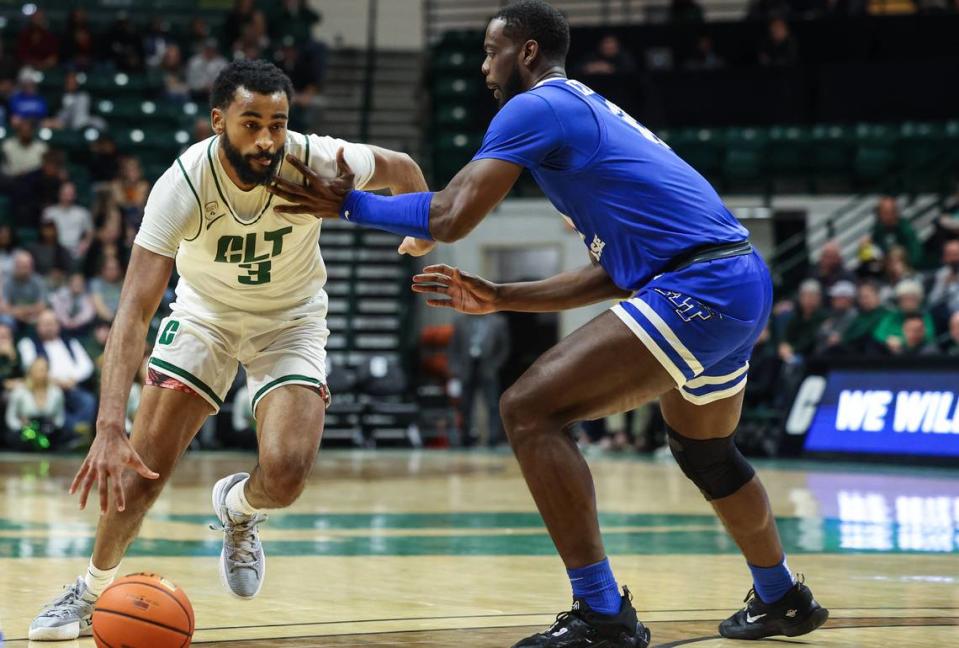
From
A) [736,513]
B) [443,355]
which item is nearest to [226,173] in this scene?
[736,513]

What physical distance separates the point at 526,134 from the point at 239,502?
1958mm

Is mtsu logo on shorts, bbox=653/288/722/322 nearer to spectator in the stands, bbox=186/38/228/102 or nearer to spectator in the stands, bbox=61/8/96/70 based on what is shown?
spectator in the stands, bbox=186/38/228/102

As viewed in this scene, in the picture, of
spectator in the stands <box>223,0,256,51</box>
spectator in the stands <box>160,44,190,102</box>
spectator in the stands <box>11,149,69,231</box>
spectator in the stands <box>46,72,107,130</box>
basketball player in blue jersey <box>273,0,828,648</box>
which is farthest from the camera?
spectator in the stands <box>223,0,256,51</box>

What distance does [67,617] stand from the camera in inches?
194

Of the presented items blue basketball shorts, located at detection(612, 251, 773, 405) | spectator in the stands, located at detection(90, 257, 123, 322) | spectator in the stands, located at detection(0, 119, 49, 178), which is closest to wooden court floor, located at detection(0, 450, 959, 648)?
blue basketball shorts, located at detection(612, 251, 773, 405)

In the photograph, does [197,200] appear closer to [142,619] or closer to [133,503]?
[133,503]

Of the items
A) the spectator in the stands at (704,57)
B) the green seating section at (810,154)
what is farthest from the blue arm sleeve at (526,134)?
the spectator in the stands at (704,57)

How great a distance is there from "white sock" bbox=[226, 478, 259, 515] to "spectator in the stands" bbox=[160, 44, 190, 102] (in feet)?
50.6

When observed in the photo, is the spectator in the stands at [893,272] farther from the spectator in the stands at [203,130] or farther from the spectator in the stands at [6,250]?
the spectator in the stands at [6,250]

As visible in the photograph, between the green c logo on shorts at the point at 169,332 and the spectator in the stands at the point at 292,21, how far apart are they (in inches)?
659

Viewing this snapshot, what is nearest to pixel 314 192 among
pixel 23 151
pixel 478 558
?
pixel 478 558

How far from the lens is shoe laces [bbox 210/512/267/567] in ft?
18.1

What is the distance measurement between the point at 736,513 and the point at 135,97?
1683 centimetres

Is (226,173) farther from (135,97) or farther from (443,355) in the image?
(135,97)
